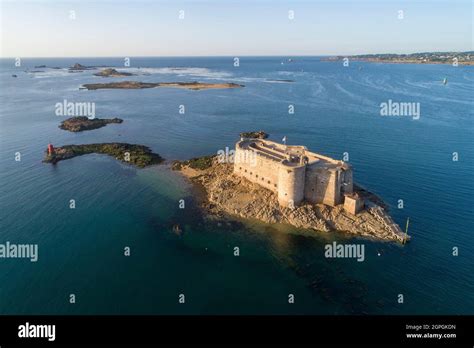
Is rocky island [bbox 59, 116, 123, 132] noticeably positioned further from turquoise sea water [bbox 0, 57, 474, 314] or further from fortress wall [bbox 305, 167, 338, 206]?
fortress wall [bbox 305, 167, 338, 206]

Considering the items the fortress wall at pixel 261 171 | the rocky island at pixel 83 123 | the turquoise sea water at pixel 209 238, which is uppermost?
the rocky island at pixel 83 123

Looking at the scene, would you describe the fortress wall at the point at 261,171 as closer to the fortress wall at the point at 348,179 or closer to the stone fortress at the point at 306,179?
the stone fortress at the point at 306,179

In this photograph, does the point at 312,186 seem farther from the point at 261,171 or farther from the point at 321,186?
the point at 261,171

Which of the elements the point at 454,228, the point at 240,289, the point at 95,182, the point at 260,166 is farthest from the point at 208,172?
the point at 454,228

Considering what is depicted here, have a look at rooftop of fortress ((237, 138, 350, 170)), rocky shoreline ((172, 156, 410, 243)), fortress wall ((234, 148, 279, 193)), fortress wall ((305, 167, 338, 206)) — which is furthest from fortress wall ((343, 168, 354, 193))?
fortress wall ((234, 148, 279, 193))

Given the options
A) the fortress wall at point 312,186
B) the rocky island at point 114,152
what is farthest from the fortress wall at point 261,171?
the rocky island at point 114,152

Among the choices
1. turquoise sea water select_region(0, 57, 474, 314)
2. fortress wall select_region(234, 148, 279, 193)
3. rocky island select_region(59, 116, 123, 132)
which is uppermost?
rocky island select_region(59, 116, 123, 132)
